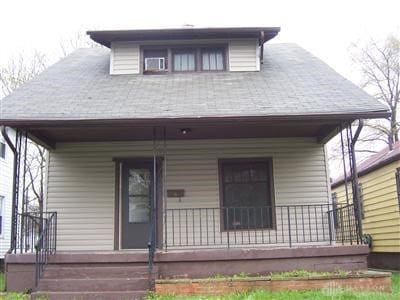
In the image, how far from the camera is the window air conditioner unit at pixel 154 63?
11.3 m

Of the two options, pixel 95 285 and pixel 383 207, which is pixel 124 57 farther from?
pixel 383 207

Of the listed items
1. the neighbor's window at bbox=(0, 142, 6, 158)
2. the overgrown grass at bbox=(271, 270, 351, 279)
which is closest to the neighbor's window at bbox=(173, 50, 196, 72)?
the overgrown grass at bbox=(271, 270, 351, 279)

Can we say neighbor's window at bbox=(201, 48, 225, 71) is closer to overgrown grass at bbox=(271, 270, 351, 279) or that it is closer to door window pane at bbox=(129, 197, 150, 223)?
door window pane at bbox=(129, 197, 150, 223)

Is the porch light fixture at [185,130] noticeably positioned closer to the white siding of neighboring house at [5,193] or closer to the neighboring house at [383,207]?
the neighboring house at [383,207]

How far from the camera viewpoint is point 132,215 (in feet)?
32.3

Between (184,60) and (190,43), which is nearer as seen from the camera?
(190,43)

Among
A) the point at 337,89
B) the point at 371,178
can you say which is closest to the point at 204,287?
the point at 337,89

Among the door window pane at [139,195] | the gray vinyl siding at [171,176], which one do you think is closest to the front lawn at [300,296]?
the gray vinyl siding at [171,176]

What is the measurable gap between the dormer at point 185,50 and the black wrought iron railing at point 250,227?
3.39 metres

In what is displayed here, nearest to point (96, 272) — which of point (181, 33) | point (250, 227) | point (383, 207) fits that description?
point (250, 227)

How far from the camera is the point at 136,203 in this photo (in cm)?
992

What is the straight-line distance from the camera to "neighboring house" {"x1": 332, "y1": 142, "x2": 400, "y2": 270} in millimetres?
11875

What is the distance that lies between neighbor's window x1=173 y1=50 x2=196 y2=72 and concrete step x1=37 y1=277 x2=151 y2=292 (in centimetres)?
549

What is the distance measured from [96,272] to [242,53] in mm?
6076
